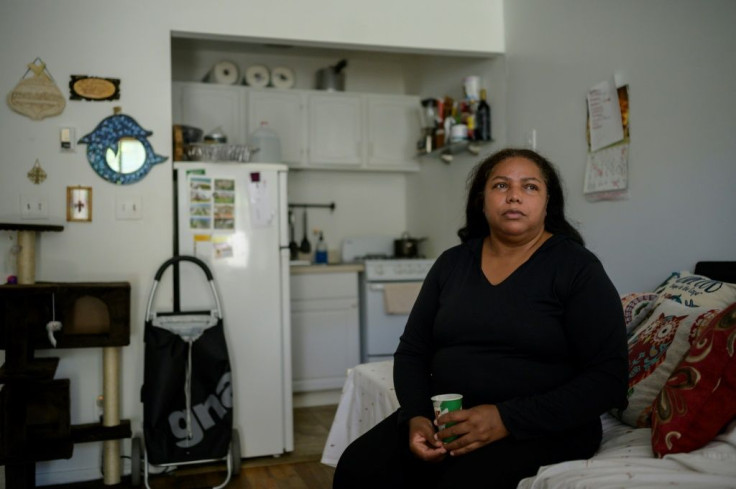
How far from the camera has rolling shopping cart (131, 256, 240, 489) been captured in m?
2.88

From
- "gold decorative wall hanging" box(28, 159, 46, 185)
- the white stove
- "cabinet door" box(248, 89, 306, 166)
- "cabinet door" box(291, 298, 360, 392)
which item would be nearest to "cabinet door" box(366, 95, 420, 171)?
"cabinet door" box(248, 89, 306, 166)

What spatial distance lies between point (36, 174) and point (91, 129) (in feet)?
1.05

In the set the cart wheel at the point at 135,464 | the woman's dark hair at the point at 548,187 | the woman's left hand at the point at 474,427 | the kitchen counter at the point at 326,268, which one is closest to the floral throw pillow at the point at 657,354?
the woman's dark hair at the point at 548,187

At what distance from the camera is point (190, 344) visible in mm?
2951

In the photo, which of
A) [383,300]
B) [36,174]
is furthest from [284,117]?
[36,174]

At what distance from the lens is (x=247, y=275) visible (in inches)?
127

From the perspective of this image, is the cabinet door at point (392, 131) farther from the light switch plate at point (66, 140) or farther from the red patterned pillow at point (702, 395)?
the red patterned pillow at point (702, 395)

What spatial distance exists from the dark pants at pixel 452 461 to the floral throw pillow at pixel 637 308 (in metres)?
0.58

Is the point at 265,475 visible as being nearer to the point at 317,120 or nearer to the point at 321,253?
the point at 321,253

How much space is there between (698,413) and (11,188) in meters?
2.86

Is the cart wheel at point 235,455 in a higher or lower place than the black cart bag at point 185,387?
lower

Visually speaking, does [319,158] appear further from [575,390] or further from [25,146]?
[575,390]

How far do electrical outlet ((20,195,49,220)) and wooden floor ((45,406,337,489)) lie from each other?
1.24m

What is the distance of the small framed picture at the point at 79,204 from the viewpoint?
296 cm
